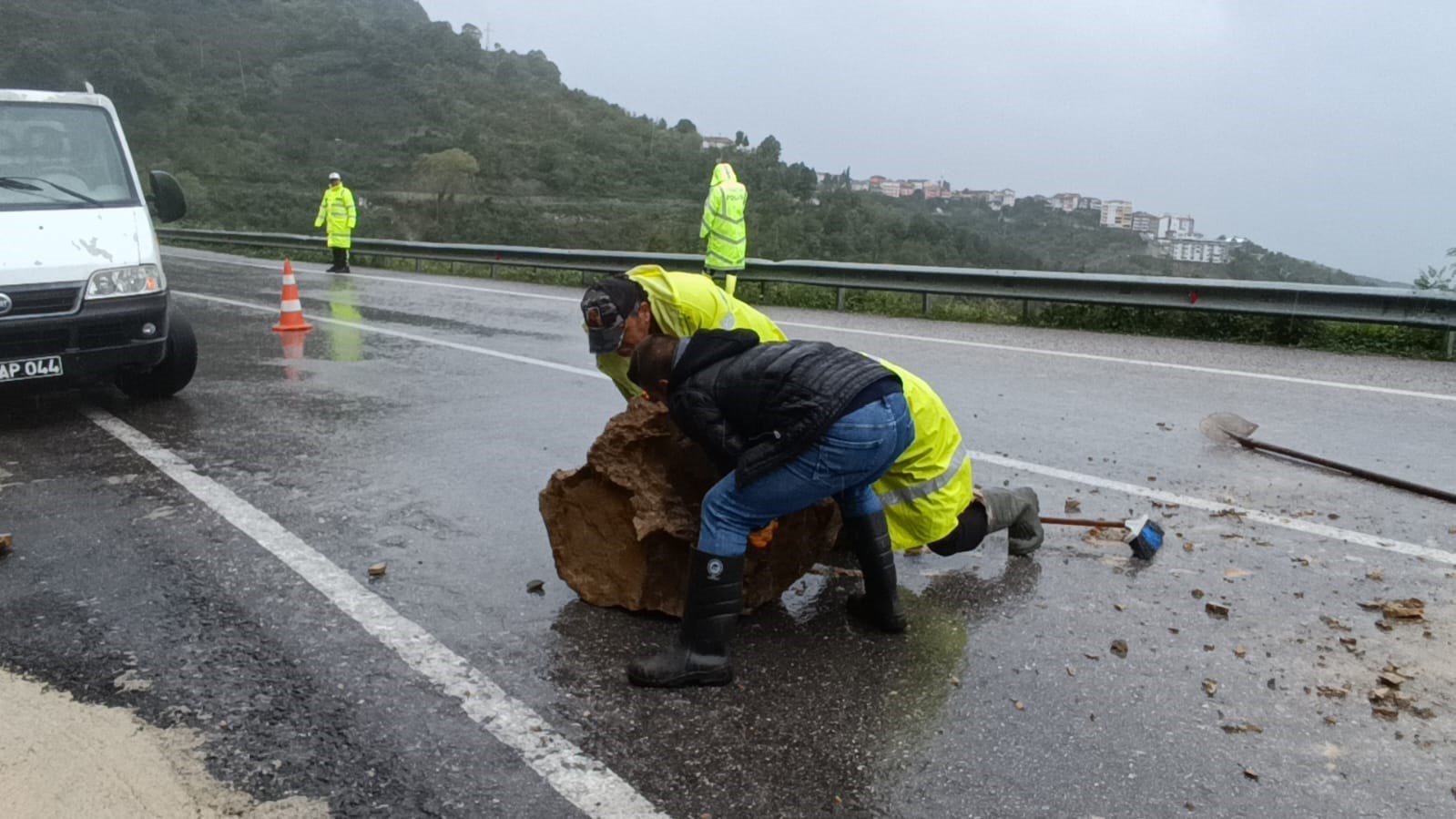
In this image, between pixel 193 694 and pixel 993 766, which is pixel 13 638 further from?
pixel 993 766

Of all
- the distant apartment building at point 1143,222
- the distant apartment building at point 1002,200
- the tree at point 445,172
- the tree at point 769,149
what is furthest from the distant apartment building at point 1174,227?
the tree at point 445,172

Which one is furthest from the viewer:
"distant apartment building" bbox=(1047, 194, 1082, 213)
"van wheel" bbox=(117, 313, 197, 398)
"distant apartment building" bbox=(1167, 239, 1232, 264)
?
"distant apartment building" bbox=(1047, 194, 1082, 213)

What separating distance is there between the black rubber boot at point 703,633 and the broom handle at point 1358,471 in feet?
12.7

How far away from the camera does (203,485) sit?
5.50m

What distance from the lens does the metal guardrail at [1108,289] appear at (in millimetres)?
10516

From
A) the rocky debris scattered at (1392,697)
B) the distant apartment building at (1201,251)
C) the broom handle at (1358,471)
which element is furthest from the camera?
the distant apartment building at (1201,251)

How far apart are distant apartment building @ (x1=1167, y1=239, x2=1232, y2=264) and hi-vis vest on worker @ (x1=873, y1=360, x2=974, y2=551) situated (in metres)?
10.2

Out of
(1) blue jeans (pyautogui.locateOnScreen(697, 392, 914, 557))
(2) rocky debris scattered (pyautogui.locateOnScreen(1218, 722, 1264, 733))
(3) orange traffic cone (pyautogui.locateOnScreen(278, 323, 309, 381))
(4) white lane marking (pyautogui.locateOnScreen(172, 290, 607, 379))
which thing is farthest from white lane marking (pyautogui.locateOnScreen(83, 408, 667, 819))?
(3) orange traffic cone (pyautogui.locateOnScreen(278, 323, 309, 381))

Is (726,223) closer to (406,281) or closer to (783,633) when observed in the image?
(406,281)

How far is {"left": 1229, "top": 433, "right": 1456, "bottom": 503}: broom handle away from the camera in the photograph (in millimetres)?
5527

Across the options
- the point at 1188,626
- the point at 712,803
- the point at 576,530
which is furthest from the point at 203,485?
the point at 1188,626

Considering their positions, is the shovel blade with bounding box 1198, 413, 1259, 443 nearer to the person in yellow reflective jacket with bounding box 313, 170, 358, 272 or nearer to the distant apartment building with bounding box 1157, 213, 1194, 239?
the distant apartment building with bounding box 1157, 213, 1194, 239

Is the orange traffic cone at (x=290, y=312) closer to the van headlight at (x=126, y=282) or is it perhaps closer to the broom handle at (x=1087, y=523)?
the van headlight at (x=126, y=282)

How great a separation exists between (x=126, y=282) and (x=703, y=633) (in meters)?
5.18
